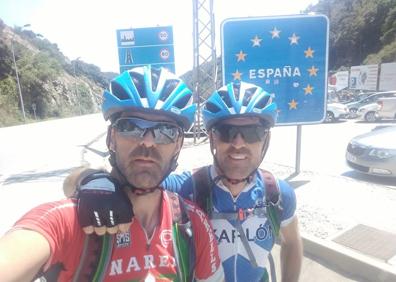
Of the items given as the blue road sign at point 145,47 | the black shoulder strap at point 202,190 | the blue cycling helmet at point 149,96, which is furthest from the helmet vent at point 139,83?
the blue road sign at point 145,47

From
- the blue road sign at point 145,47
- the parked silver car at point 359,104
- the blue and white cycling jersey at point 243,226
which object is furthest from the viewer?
the parked silver car at point 359,104

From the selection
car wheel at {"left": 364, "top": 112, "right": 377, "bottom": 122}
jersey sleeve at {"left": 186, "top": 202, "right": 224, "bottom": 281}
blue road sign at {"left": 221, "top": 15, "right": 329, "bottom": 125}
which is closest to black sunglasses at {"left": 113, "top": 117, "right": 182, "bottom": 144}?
jersey sleeve at {"left": 186, "top": 202, "right": 224, "bottom": 281}

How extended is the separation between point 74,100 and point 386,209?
196ft

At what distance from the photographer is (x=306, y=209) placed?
5266 mm

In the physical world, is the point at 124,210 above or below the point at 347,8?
below

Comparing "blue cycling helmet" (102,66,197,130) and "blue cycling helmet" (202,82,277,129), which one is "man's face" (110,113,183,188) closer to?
"blue cycling helmet" (102,66,197,130)

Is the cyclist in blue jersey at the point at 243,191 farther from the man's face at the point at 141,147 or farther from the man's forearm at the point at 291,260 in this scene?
the man's face at the point at 141,147

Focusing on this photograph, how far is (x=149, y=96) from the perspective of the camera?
1.53m

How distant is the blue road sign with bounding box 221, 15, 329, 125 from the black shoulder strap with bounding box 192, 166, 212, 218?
395cm

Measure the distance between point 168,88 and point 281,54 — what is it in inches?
184

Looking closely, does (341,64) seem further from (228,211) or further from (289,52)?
(228,211)

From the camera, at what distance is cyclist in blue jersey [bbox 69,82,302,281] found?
1822 millimetres

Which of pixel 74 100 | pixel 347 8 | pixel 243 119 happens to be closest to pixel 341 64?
pixel 347 8

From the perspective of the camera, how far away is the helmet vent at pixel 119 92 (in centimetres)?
154
